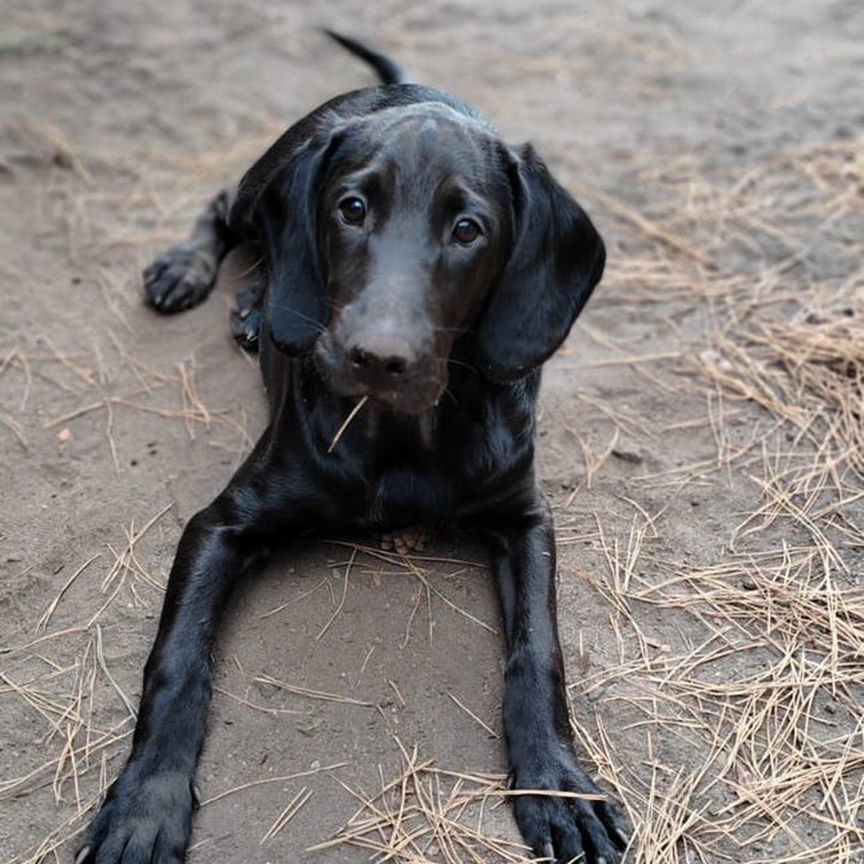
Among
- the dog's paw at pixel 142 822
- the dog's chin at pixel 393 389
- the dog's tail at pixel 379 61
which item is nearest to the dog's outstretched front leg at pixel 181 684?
the dog's paw at pixel 142 822

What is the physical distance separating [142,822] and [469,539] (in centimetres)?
126

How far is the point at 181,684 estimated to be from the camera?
2.89 meters

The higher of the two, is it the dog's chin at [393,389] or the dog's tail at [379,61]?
the dog's chin at [393,389]

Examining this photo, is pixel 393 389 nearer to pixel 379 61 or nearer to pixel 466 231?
pixel 466 231

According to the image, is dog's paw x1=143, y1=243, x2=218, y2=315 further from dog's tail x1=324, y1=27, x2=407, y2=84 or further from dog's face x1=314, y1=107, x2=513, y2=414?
dog's face x1=314, y1=107, x2=513, y2=414

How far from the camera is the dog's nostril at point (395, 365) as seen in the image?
266cm

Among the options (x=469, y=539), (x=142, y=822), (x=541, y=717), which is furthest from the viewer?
(x=469, y=539)

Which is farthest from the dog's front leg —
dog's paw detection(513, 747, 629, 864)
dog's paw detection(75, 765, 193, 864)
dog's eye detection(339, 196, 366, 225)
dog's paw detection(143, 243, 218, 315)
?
dog's paw detection(143, 243, 218, 315)

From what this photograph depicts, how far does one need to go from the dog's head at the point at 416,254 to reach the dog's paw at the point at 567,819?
887 mm

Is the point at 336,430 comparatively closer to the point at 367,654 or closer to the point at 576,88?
the point at 367,654

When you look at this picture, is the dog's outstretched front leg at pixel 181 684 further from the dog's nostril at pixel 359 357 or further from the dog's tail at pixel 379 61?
the dog's tail at pixel 379 61

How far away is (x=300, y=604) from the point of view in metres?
3.26

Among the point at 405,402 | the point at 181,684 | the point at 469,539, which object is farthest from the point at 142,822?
the point at 469,539

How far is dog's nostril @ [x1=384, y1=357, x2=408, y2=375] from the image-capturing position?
2.66 metres
